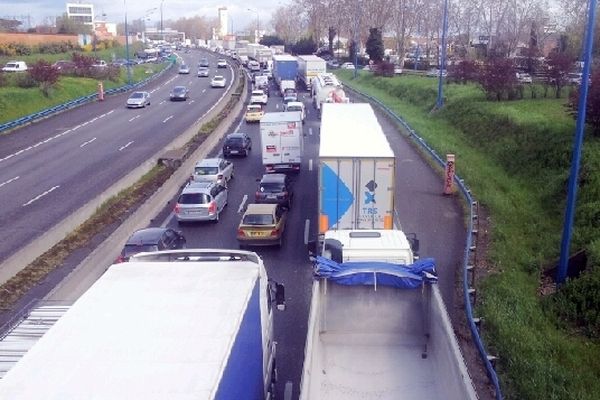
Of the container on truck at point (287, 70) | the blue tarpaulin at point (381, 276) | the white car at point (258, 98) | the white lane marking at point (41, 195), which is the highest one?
the container on truck at point (287, 70)

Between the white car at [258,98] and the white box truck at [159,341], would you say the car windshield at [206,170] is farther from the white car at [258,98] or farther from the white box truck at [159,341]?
the white car at [258,98]

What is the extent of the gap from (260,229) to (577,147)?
9.09m

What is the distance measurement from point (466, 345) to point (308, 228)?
9.50 m

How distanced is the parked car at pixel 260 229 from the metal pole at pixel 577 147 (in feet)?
26.5

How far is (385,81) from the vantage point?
65.1 m

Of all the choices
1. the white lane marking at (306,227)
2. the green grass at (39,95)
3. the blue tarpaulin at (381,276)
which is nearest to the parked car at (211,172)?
the white lane marking at (306,227)

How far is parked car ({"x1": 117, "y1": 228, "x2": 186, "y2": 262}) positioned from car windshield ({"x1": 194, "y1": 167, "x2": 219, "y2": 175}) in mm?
7252

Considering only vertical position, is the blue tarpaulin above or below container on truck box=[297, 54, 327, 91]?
below

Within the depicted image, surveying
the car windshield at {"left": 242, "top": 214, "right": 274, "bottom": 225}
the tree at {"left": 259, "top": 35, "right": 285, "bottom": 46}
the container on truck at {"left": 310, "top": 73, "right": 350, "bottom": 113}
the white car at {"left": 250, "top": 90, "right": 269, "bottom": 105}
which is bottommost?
the car windshield at {"left": 242, "top": 214, "right": 274, "bottom": 225}

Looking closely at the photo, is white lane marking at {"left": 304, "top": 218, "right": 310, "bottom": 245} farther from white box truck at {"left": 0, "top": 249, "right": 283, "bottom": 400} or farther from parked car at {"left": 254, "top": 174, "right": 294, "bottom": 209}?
white box truck at {"left": 0, "top": 249, "right": 283, "bottom": 400}

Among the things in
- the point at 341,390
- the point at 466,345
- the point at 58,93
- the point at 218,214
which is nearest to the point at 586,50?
the point at 466,345

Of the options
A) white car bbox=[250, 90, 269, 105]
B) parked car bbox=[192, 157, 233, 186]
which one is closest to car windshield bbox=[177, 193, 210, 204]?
parked car bbox=[192, 157, 233, 186]

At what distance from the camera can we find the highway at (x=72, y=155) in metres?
22.4

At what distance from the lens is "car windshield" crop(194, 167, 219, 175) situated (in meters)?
25.5
